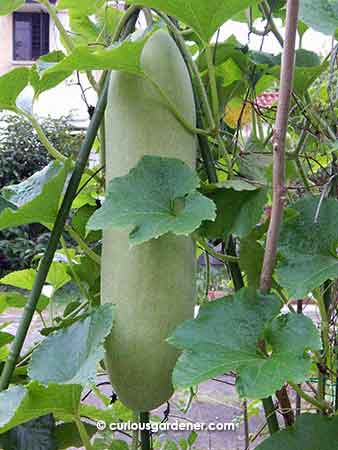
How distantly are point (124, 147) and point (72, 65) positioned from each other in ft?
0.22

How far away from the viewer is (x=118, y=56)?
1.07ft

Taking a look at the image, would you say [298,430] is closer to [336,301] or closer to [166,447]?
[336,301]

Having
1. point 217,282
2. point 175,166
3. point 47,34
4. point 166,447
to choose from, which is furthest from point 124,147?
point 47,34

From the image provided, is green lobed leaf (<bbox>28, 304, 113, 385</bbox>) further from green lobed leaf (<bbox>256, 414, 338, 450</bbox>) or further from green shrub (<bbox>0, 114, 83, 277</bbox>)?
green shrub (<bbox>0, 114, 83, 277</bbox>)

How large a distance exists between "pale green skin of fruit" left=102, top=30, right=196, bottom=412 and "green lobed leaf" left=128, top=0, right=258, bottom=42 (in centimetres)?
4

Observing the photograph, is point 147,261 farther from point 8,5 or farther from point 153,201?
point 8,5

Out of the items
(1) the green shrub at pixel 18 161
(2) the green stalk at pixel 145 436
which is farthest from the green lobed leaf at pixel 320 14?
(1) the green shrub at pixel 18 161

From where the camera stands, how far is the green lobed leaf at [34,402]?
0.32 meters

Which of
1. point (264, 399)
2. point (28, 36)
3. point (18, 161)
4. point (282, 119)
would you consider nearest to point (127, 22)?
point (282, 119)

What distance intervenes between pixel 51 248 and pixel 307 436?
19 centimetres

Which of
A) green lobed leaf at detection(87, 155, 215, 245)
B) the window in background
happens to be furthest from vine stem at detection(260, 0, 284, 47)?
the window in background

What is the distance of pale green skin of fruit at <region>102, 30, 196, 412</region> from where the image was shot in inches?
14.0

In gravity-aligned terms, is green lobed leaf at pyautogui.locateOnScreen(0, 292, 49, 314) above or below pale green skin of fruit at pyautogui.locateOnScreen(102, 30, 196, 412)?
below

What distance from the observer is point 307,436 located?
344 millimetres
